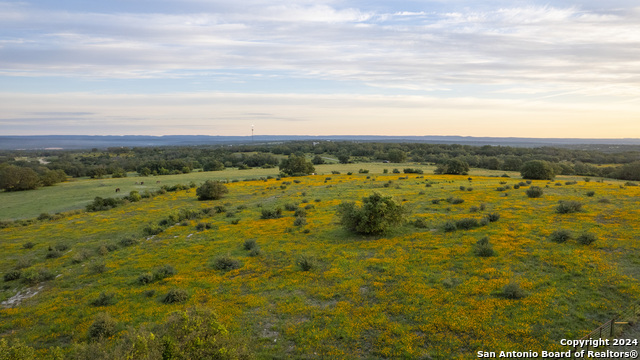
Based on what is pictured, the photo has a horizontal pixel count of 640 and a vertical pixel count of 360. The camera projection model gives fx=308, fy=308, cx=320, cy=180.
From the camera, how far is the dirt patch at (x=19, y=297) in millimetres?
15764

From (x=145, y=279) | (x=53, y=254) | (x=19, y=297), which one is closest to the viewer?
(x=19, y=297)

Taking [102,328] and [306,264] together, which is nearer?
[102,328]

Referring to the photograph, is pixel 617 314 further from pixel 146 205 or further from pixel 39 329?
pixel 146 205

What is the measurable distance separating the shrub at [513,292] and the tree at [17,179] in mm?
77799

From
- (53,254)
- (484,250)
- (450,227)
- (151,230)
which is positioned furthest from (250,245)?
(53,254)

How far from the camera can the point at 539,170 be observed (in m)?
49.0

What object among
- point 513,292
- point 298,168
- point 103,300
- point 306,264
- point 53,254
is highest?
point 298,168

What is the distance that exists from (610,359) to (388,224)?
1439 cm

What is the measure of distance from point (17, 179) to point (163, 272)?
61.8 m

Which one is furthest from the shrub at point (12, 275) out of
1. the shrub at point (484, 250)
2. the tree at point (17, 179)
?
the tree at point (17, 179)

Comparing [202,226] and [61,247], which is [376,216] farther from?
[61,247]

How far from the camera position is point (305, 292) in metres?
14.8

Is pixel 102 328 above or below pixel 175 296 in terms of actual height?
below

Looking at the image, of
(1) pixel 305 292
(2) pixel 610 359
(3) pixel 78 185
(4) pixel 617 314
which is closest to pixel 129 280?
(1) pixel 305 292
